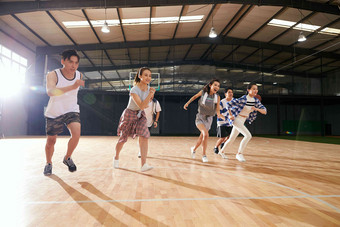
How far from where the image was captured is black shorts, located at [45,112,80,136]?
8.85 ft

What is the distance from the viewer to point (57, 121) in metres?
2.73

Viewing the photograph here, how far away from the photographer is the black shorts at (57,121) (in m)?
2.70

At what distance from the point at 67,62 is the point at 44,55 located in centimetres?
1394

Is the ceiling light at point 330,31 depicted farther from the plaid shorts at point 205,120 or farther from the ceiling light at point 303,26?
the plaid shorts at point 205,120

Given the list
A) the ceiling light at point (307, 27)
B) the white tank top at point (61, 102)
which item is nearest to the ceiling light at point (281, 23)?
the ceiling light at point (307, 27)

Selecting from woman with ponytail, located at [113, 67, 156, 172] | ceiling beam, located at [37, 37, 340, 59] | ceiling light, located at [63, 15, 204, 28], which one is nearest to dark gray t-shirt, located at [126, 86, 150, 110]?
woman with ponytail, located at [113, 67, 156, 172]

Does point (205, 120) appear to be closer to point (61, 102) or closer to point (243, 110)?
point (243, 110)

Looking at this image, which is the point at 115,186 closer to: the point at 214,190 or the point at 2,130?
the point at 214,190

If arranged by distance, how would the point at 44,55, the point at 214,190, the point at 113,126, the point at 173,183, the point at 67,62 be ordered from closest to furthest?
the point at 214,190, the point at 173,183, the point at 67,62, the point at 44,55, the point at 113,126

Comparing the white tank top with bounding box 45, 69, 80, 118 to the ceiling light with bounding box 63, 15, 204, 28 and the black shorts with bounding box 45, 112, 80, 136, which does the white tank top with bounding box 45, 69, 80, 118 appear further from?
the ceiling light with bounding box 63, 15, 204, 28

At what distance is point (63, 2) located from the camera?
9.22 meters

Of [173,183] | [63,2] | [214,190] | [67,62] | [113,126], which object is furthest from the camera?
[113,126]

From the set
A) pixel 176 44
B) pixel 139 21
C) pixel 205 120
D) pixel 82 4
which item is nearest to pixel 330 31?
pixel 176 44

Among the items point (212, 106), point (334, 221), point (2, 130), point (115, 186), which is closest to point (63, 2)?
point (2, 130)
